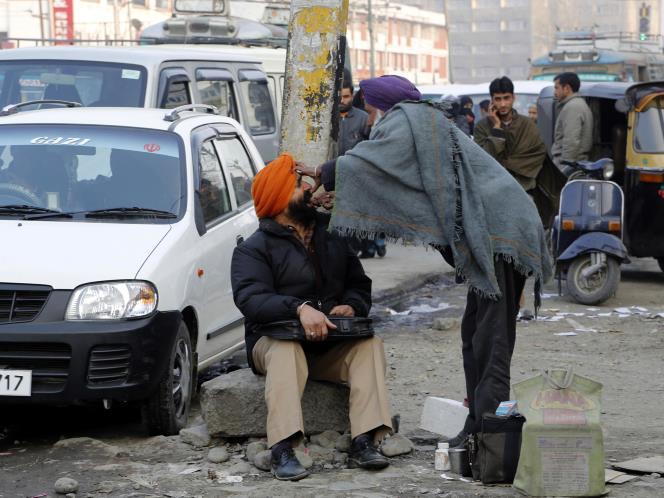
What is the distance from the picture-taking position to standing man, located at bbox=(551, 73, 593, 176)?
43.8 feet

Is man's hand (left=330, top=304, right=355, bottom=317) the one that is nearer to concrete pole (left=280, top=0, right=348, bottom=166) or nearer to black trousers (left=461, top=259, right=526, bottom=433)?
black trousers (left=461, top=259, right=526, bottom=433)

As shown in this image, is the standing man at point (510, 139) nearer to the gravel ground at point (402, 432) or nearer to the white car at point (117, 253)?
the gravel ground at point (402, 432)

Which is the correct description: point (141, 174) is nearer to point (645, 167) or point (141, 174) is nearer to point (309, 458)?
point (309, 458)

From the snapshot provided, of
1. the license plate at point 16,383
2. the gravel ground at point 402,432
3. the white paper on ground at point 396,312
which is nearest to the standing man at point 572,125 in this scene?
the white paper on ground at point 396,312

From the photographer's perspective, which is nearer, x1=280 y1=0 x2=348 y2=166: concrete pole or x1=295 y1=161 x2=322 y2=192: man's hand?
x1=295 y1=161 x2=322 y2=192: man's hand

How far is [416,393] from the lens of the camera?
7.58m

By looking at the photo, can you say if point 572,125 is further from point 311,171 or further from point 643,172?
point 311,171

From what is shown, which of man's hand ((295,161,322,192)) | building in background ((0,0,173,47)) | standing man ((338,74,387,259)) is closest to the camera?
man's hand ((295,161,322,192))

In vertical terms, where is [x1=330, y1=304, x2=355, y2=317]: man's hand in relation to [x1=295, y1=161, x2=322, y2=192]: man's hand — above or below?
below

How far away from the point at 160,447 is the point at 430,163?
198 centimetres

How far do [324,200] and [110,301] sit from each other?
1145 millimetres

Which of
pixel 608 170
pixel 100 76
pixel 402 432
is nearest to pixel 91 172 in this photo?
pixel 402 432

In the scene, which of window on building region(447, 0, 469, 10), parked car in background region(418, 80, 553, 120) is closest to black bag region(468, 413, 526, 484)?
parked car in background region(418, 80, 553, 120)

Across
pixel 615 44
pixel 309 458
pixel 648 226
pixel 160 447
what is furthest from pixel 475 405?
pixel 615 44
